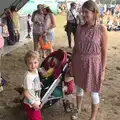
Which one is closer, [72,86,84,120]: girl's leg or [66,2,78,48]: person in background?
[72,86,84,120]: girl's leg

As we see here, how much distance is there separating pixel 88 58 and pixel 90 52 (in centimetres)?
8

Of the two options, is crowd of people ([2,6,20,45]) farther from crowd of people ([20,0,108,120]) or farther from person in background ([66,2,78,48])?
crowd of people ([20,0,108,120])

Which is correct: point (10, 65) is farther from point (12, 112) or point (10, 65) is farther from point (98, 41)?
point (98, 41)

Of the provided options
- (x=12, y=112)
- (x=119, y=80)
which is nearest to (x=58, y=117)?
(x=12, y=112)

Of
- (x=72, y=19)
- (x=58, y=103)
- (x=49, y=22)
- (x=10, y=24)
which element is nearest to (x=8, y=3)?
(x=10, y=24)

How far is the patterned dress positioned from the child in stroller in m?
0.32

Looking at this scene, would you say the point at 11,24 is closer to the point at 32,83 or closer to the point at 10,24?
the point at 10,24

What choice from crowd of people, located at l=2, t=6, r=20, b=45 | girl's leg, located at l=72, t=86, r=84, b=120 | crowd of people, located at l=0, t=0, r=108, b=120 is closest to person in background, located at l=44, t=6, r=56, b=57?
crowd of people, located at l=2, t=6, r=20, b=45

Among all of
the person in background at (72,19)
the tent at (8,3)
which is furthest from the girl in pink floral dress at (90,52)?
the tent at (8,3)

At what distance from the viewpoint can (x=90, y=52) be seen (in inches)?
119

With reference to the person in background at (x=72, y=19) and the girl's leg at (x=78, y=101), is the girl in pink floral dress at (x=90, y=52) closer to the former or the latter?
the girl's leg at (x=78, y=101)

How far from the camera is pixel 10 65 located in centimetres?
622

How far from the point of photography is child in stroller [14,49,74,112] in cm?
344

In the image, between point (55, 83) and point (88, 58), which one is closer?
point (88, 58)
